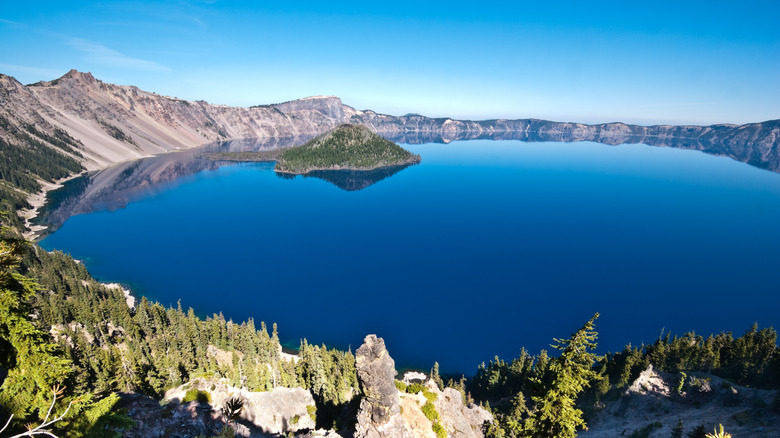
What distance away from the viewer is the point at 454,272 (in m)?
123

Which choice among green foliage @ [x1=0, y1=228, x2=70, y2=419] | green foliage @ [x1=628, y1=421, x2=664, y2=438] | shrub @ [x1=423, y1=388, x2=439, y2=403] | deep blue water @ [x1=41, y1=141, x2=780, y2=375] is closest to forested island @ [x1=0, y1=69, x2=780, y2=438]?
green foliage @ [x1=0, y1=228, x2=70, y2=419]

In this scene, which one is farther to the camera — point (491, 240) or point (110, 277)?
point (491, 240)

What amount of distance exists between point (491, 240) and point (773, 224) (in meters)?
154

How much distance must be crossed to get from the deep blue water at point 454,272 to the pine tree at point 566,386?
6175 centimetres

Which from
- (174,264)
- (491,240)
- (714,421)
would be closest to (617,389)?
(714,421)

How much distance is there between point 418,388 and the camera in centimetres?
4988

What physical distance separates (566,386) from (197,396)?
3994 cm

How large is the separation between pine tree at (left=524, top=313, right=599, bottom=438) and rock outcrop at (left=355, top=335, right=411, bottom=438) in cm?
2153

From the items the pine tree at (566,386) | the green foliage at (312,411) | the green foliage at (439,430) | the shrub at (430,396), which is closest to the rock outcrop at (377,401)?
the green foliage at (439,430)

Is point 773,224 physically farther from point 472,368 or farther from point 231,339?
point 231,339

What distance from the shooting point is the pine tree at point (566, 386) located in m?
Answer: 21.7

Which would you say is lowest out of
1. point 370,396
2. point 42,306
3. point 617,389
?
point 617,389

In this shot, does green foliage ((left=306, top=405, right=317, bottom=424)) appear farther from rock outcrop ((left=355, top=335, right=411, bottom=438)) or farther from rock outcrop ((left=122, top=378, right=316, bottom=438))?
rock outcrop ((left=355, top=335, right=411, bottom=438))

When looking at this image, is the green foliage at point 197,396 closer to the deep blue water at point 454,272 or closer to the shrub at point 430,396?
the shrub at point 430,396
